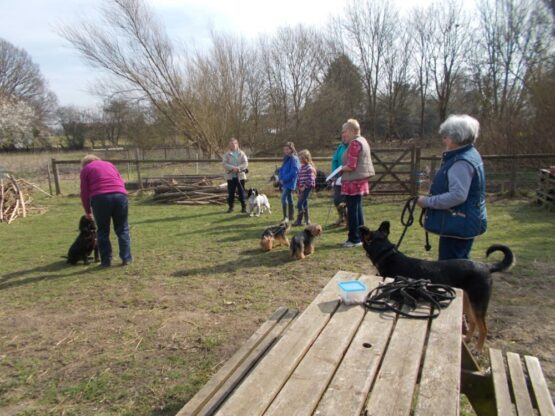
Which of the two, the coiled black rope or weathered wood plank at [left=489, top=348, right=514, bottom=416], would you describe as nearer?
weathered wood plank at [left=489, top=348, right=514, bottom=416]

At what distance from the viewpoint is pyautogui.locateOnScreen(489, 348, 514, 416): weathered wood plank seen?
1.98 meters

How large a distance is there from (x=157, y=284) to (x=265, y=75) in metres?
27.5

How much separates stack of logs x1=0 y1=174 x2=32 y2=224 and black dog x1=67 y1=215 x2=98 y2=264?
528 cm

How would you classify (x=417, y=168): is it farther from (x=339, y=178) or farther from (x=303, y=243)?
(x=303, y=243)

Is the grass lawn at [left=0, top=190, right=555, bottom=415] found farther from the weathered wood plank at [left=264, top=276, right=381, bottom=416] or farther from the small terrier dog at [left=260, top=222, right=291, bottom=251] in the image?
the weathered wood plank at [left=264, top=276, right=381, bottom=416]

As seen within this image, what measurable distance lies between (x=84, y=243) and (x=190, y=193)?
619cm

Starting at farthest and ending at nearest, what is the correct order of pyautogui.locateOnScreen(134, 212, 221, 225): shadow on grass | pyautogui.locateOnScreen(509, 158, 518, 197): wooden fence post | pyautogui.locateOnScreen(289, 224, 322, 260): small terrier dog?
pyautogui.locateOnScreen(509, 158, 518, 197): wooden fence post, pyautogui.locateOnScreen(134, 212, 221, 225): shadow on grass, pyautogui.locateOnScreen(289, 224, 322, 260): small terrier dog

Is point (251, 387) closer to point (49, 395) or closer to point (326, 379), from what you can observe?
point (326, 379)

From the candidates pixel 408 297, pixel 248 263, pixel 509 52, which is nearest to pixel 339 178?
pixel 248 263

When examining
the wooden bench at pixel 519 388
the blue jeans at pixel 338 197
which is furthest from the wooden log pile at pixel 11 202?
the wooden bench at pixel 519 388

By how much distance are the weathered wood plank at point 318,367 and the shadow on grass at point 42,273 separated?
4.83 metres

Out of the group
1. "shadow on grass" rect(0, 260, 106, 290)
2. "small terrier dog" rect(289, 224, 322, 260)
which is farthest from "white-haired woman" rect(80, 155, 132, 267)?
"small terrier dog" rect(289, 224, 322, 260)

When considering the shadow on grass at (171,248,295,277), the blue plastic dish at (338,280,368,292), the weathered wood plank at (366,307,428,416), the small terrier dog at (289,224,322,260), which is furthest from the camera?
the small terrier dog at (289,224,322,260)

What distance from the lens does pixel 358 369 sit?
1.61 m
